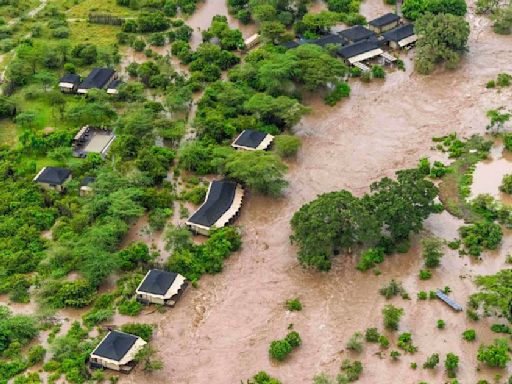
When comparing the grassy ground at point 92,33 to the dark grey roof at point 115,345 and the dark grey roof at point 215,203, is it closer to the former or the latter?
the dark grey roof at point 215,203

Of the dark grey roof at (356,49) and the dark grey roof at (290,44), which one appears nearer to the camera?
the dark grey roof at (356,49)

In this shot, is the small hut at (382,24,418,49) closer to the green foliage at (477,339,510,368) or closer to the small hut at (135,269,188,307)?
the small hut at (135,269,188,307)

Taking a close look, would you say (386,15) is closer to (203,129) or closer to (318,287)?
(203,129)

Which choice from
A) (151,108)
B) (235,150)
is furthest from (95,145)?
(235,150)

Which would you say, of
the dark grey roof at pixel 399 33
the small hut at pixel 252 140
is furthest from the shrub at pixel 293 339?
the dark grey roof at pixel 399 33

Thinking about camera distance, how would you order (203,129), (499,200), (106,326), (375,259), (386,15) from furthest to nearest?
1. (386,15)
2. (203,129)
3. (499,200)
4. (375,259)
5. (106,326)
